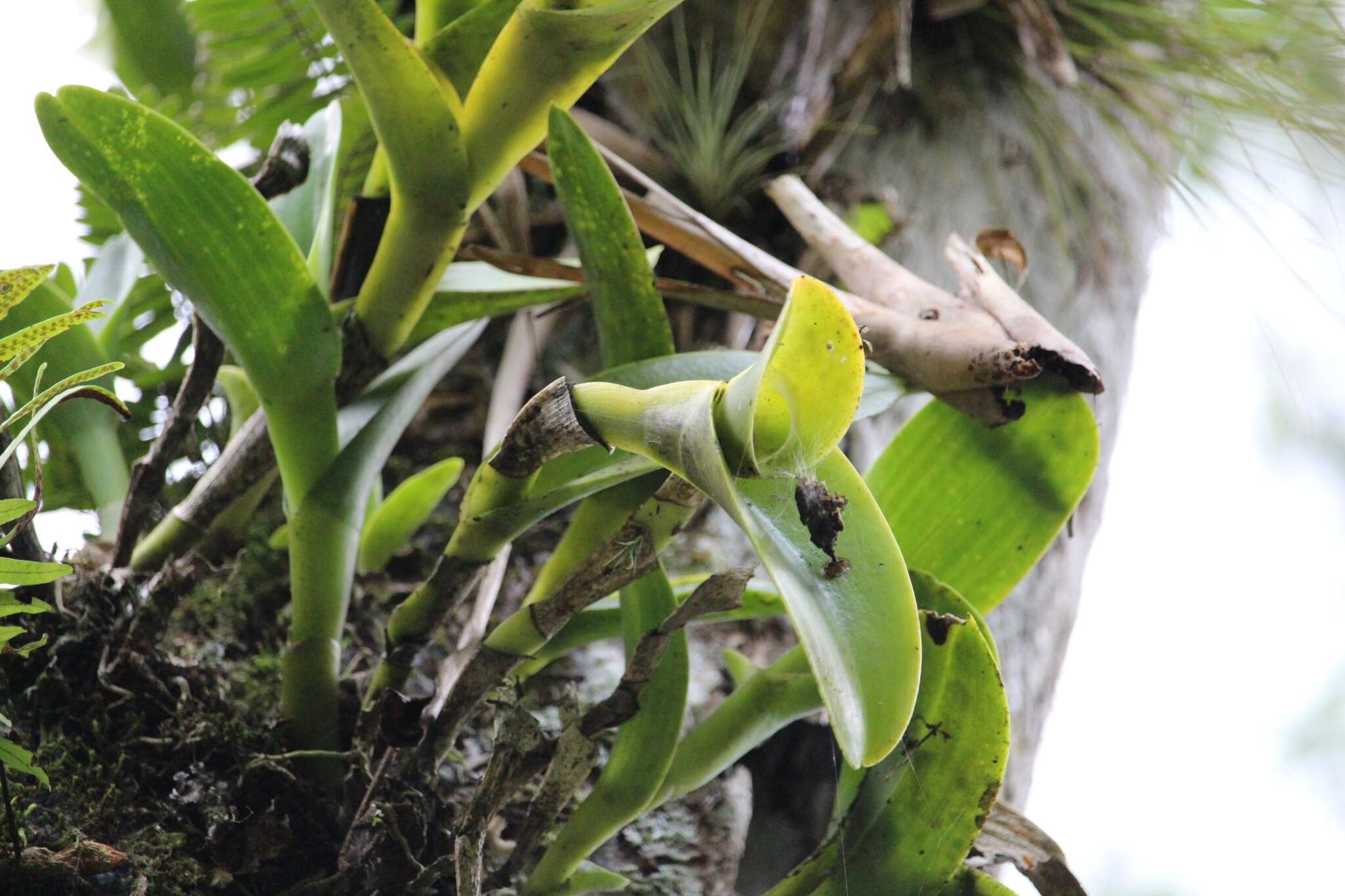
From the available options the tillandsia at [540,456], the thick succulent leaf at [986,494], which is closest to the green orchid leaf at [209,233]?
the tillandsia at [540,456]

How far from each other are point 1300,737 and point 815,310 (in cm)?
210

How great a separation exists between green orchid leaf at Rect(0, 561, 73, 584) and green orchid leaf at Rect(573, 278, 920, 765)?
230 millimetres

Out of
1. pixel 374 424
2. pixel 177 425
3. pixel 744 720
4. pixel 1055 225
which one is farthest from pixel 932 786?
pixel 1055 225

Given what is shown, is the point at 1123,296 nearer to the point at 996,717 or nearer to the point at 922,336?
the point at 922,336

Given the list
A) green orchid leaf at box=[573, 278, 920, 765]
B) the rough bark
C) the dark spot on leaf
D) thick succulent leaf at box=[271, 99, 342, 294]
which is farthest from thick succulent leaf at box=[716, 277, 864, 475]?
the rough bark

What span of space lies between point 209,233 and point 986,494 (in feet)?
1.39

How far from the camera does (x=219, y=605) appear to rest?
2.26ft

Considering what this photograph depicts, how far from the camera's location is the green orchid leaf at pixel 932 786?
0.42m

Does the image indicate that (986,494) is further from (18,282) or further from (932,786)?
(18,282)

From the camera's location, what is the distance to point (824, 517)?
294 mm

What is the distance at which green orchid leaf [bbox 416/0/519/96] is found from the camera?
1.55ft

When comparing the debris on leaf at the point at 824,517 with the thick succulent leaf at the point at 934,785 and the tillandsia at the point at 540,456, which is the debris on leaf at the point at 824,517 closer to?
the tillandsia at the point at 540,456

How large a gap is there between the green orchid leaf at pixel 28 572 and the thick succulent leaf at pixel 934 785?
36 centimetres

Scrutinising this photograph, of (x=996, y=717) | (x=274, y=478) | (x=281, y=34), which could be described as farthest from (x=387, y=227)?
(x=281, y=34)
